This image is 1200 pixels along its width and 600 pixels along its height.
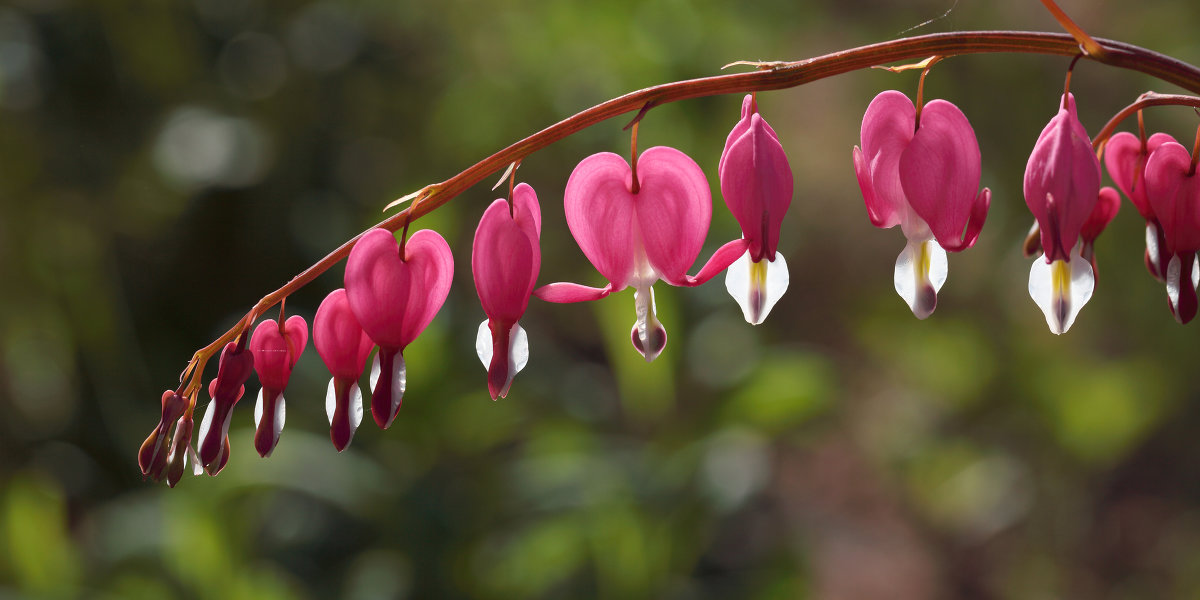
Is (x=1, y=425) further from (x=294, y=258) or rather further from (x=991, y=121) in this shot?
(x=991, y=121)

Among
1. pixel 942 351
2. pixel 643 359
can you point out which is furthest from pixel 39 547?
pixel 942 351

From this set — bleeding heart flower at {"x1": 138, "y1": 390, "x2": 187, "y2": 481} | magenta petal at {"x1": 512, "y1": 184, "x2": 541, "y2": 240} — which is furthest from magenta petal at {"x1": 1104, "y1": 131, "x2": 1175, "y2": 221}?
bleeding heart flower at {"x1": 138, "y1": 390, "x2": 187, "y2": 481}

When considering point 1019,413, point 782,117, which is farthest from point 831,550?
point 782,117

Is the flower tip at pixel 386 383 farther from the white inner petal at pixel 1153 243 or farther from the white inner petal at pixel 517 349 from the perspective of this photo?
the white inner petal at pixel 1153 243

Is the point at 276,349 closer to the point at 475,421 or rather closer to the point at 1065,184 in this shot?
the point at 1065,184

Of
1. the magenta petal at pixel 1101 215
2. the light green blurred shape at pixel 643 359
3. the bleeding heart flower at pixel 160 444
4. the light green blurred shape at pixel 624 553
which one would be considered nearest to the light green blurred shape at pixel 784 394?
the light green blurred shape at pixel 643 359

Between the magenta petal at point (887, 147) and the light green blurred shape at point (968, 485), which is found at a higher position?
the magenta petal at point (887, 147)

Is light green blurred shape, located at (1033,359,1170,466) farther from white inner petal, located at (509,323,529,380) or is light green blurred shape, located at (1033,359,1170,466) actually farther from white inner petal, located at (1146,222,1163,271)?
white inner petal, located at (509,323,529,380)
